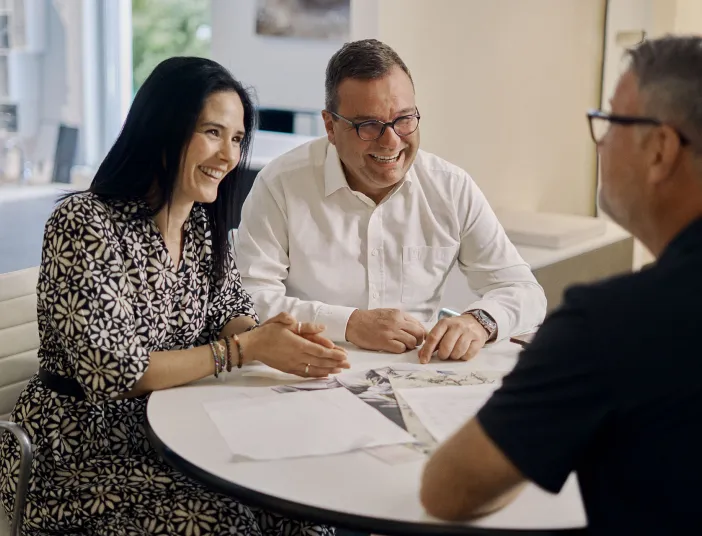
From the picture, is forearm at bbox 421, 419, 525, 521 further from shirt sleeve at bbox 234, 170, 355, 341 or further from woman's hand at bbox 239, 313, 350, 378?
shirt sleeve at bbox 234, 170, 355, 341

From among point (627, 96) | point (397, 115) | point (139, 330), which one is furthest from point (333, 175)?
point (627, 96)

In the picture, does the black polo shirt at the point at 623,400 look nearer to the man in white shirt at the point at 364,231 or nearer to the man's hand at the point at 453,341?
the man's hand at the point at 453,341

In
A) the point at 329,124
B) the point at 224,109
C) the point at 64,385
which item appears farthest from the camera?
the point at 329,124

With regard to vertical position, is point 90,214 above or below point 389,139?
below

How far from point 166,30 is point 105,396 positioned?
4.50m

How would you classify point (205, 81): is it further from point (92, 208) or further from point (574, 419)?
point (574, 419)

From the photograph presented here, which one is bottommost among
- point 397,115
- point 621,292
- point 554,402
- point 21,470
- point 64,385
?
point 21,470

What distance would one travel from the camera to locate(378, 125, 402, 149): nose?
2234 millimetres

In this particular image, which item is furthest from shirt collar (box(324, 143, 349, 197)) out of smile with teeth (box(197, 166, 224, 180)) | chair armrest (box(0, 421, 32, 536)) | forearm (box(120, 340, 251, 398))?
chair armrest (box(0, 421, 32, 536))

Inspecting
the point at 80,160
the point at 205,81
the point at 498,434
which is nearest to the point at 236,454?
the point at 498,434

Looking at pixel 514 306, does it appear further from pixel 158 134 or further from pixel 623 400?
pixel 623 400

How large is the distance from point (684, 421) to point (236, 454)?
2.25ft

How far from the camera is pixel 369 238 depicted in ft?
7.86

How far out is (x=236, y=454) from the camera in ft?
4.58
